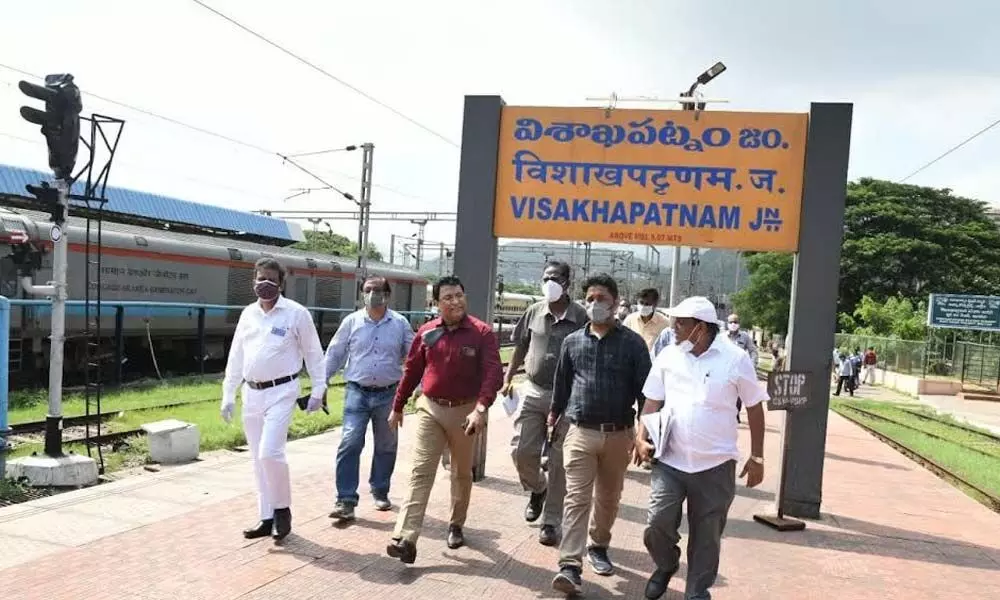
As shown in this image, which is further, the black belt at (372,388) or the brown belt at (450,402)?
the black belt at (372,388)

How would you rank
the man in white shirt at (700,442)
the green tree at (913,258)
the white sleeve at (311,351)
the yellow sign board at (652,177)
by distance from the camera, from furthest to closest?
the green tree at (913,258) < the yellow sign board at (652,177) < the white sleeve at (311,351) < the man in white shirt at (700,442)

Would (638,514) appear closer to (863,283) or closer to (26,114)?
(26,114)

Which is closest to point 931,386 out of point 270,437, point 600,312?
point 600,312

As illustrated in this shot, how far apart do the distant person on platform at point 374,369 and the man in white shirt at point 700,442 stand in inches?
91.3

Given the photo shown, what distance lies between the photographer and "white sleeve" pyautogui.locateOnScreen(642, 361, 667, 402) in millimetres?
4230

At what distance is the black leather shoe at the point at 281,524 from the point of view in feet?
16.0

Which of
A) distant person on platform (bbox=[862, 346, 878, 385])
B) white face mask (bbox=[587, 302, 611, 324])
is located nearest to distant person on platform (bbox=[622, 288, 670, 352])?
white face mask (bbox=[587, 302, 611, 324])

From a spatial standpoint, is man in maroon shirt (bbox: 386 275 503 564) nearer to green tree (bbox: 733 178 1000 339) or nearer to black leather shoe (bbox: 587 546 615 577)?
black leather shoe (bbox: 587 546 615 577)

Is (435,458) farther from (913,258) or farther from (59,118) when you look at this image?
(913,258)

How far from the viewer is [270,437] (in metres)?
4.83

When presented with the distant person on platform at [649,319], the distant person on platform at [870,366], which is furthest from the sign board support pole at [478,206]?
the distant person on platform at [870,366]

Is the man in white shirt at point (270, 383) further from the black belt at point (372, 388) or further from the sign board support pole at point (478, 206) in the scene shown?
the sign board support pole at point (478, 206)

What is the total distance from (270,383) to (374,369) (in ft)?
3.16

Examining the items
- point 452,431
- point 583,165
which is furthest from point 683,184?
point 452,431
